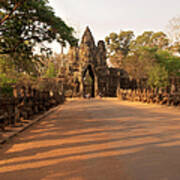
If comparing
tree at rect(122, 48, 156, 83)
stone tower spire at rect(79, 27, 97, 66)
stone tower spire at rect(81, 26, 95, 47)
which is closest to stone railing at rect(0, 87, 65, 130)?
stone tower spire at rect(79, 27, 97, 66)

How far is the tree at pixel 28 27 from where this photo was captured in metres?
8.91

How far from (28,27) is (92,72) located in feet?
121

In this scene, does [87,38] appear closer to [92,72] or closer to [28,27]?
[92,72]

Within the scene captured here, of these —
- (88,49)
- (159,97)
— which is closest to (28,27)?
(159,97)

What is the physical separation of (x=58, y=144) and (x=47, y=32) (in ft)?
23.6

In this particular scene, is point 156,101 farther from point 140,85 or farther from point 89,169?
point 140,85

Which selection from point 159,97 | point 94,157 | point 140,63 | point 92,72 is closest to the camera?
point 94,157

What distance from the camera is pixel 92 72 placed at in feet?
154

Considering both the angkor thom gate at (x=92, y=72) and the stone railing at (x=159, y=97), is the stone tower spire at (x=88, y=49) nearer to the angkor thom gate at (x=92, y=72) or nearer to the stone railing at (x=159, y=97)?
the angkor thom gate at (x=92, y=72)

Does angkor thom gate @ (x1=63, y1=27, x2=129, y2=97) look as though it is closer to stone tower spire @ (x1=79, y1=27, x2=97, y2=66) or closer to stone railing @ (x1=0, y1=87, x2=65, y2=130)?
stone tower spire @ (x1=79, y1=27, x2=97, y2=66)

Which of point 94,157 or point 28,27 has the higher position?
point 28,27

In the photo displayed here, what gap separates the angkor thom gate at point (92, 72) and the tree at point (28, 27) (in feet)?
104

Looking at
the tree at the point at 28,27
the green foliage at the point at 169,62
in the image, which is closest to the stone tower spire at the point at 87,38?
the green foliage at the point at 169,62

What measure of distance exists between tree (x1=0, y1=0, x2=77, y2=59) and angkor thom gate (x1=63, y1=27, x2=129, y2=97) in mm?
31760
